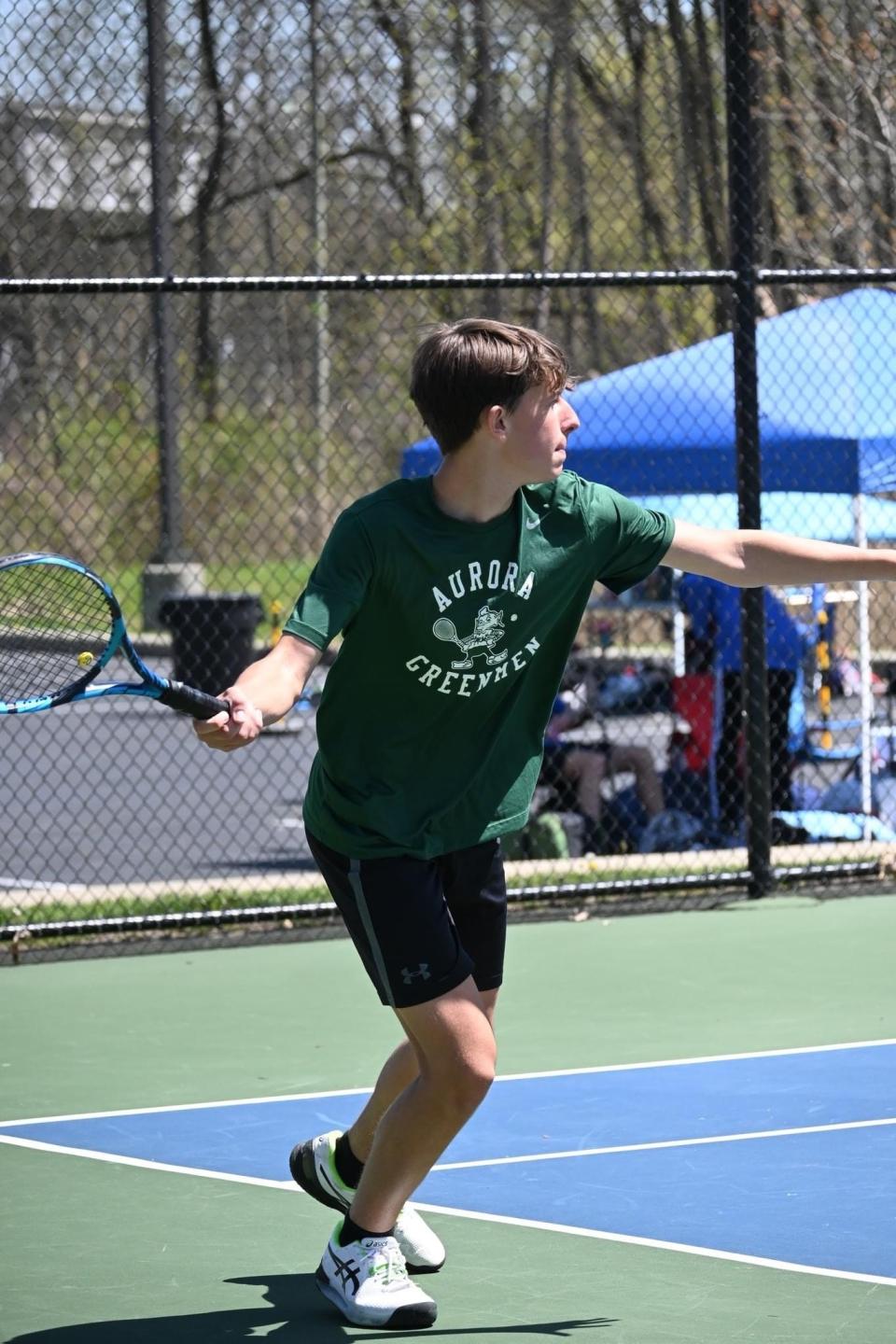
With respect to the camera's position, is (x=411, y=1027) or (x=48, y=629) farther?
(x=48, y=629)

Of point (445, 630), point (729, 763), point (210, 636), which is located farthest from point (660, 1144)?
point (210, 636)

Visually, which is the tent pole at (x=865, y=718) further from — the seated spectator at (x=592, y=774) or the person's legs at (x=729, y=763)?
the seated spectator at (x=592, y=774)

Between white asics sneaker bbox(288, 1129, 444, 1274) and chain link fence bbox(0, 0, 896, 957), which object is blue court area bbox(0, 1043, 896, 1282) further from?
chain link fence bbox(0, 0, 896, 957)

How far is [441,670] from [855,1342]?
1.34 metres

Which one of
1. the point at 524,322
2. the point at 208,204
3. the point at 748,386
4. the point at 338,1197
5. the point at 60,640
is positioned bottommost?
the point at 338,1197

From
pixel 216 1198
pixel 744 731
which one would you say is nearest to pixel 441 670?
pixel 216 1198

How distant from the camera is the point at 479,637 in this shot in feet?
11.9

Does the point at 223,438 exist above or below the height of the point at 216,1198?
above

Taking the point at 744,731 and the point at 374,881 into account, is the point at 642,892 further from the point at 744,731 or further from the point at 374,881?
the point at 374,881

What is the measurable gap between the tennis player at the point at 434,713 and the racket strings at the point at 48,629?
506 mm

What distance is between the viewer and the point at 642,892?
26.8 feet

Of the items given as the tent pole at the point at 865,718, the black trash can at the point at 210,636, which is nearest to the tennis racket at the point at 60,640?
the tent pole at the point at 865,718

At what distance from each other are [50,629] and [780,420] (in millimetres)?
5723

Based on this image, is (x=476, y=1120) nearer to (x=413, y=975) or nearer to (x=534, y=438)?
(x=413, y=975)
